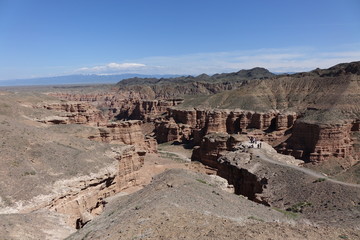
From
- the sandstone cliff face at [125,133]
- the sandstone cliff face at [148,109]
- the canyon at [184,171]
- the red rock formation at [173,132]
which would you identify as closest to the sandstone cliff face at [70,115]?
the canyon at [184,171]

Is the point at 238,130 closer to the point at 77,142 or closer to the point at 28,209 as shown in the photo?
the point at 77,142

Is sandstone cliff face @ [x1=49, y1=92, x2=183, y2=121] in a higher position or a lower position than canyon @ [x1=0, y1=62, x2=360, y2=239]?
lower

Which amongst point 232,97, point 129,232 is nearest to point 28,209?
point 129,232

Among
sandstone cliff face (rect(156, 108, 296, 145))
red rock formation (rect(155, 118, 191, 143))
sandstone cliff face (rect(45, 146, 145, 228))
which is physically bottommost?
red rock formation (rect(155, 118, 191, 143))

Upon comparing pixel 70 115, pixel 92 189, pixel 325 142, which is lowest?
pixel 325 142

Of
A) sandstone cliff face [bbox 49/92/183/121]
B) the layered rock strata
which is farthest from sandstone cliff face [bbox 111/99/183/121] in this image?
the layered rock strata

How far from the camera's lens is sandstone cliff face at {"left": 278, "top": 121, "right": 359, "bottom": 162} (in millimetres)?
49750

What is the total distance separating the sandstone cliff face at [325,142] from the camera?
49750 mm

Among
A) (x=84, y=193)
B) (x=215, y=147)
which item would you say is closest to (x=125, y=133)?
(x=215, y=147)

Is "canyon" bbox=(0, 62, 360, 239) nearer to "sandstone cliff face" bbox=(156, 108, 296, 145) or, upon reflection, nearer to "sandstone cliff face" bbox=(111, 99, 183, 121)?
"sandstone cliff face" bbox=(156, 108, 296, 145)

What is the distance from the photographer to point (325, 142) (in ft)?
165

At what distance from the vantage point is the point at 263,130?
222 feet

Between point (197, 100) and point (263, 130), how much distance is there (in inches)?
1383

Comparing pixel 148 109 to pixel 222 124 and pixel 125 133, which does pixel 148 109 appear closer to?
pixel 222 124
